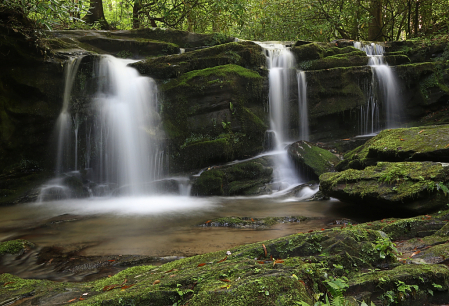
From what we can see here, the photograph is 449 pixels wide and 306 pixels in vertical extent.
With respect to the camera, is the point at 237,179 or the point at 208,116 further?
the point at 208,116

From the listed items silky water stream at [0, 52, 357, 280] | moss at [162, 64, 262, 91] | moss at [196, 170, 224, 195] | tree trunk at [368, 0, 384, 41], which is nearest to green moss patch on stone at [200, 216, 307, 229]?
silky water stream at [0, 52, 357, 280]

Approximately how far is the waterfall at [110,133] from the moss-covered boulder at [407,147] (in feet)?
19.1

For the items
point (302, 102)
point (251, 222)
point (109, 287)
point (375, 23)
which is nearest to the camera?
point (109, 287)

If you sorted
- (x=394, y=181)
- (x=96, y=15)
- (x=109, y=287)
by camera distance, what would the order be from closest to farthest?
(x=109, y=287) < (x=394, y=181) < (x=96, y=15)

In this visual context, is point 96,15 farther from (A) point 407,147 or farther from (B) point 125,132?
(A) point 407,147

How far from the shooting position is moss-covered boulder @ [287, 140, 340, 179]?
883 cm

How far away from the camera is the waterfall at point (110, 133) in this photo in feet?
32.3

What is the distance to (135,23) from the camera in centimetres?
1620

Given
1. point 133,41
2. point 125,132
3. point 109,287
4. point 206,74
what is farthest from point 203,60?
point 109,287

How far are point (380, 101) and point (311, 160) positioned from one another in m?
4.77

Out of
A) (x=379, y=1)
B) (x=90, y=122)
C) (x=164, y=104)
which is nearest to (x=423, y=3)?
(x=379, y=1)

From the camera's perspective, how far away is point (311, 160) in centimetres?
900

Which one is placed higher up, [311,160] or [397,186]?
[311,160]

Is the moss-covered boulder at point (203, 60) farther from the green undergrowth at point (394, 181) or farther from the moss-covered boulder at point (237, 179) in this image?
the green undergrowth at point (394, 181)
